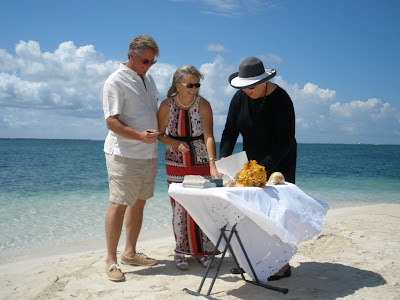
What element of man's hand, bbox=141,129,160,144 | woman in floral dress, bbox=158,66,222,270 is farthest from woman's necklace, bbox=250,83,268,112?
man's hand, bbox=141,129,160,144

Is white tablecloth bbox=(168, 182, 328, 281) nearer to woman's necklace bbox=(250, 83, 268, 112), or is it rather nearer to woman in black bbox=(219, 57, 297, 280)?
woman in black bbox=(219, 57, 297, 280)

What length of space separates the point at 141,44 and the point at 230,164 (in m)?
1.46

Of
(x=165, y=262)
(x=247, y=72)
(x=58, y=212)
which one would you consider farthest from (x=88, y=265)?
(x=58, y=212)

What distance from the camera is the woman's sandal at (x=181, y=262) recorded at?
3.63 metres

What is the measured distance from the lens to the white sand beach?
299cm

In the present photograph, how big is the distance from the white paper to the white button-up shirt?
97cm

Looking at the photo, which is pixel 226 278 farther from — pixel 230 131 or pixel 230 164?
pixel 230 131

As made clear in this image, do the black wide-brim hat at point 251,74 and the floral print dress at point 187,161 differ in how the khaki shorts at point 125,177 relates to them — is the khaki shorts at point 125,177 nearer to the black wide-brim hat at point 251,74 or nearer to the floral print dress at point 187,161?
the floral print dress at point 187,161

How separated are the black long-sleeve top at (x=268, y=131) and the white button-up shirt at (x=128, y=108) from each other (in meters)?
0.80

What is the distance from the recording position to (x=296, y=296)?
A: 2.89 metres

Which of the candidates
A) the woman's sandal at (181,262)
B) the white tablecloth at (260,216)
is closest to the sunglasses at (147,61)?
the white tablecloth at (260,216)

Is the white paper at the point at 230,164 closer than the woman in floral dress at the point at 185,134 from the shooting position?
Yes

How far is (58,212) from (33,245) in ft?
8.75

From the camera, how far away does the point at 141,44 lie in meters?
3.33
